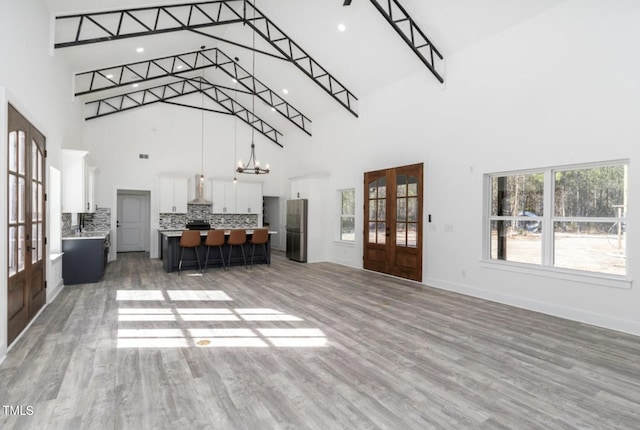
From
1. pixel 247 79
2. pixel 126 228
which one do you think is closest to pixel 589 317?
pixel 247 79

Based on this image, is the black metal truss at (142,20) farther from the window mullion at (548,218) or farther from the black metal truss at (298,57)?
the window mullion at (548,218)

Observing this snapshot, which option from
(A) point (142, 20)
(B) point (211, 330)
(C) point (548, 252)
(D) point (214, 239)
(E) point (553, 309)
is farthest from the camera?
(D) point (214, 239)

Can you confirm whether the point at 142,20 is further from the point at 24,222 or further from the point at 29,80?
the point at 24,222

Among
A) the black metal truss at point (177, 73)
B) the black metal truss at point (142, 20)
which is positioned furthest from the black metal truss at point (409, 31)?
the black metal truss at point (177, 73)

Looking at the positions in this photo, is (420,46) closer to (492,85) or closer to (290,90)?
(492,85)

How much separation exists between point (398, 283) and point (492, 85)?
3640 millimetres

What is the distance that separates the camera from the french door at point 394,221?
6.36m

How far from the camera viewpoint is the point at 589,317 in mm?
4090

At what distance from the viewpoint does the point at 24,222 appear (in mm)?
3582

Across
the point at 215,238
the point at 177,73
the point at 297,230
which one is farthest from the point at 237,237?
the point at 177,73

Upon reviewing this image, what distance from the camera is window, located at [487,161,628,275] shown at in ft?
13.3

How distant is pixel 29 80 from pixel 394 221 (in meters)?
5.89

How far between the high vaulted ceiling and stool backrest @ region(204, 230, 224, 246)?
3.88 m

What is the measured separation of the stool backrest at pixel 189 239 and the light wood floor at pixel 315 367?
2090mm
